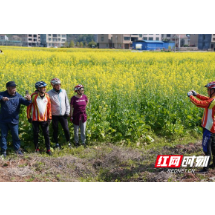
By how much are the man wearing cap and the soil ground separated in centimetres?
56

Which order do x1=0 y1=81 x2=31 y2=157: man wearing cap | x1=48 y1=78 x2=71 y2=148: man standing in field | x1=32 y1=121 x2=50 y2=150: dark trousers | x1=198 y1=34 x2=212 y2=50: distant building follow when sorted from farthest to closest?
x1=198 y1=34 x2=212 y2=50: distant building
x1=48 y1=78 x2=71 y2=148: man standing in field
x1=32 y1=121 x2=50 y2=150: dark trousers
x1=0 y1=81 x2=31 y2=157: man wearing cap

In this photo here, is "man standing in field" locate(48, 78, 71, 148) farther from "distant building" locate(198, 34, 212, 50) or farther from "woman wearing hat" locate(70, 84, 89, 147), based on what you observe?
"distant building" locate(198, 34, 212, 50)

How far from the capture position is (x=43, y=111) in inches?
303

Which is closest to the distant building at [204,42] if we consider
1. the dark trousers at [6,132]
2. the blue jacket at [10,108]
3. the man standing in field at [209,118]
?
the man standing in field at [209,118]

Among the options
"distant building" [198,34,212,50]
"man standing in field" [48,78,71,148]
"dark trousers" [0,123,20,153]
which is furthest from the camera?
"distant building" [198,34,212,50]

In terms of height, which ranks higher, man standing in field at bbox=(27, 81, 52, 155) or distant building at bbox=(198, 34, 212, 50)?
distant building at bbox=(198, 34, 212, 50)

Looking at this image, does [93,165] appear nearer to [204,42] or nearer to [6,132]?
[6,132]

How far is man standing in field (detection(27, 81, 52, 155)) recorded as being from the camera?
25.1ft

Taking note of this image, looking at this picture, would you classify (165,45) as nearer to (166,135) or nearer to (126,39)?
(126,39)

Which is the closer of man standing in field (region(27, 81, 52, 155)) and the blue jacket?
the blue jacket

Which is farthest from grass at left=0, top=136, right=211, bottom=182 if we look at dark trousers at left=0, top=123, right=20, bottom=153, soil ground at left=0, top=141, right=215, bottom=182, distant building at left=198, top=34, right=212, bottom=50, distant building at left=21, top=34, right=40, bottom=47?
distant building at left=21, top=34, right=40, bottom=47

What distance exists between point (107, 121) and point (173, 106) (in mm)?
2481

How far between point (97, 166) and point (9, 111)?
2.63 meters

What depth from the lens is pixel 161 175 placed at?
6.38 meters
